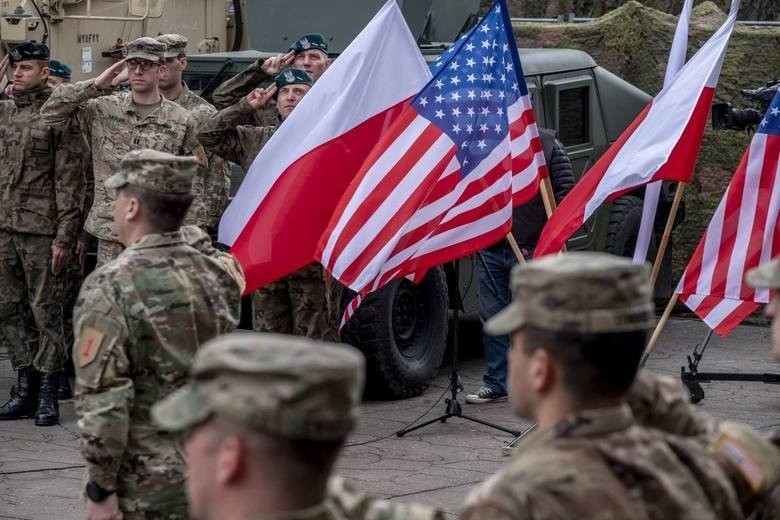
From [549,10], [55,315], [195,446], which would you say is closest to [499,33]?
[55,315]

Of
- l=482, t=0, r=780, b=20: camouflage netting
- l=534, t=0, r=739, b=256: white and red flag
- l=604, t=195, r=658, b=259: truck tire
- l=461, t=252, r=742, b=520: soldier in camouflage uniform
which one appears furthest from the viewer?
l=482, t=0, r=780, b=20: camouflage netting

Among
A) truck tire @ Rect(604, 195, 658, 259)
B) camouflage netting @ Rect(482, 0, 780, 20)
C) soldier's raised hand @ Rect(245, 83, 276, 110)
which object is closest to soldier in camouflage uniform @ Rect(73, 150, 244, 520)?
soldier's raised hand @ Rect(245, 83, 276, 110)

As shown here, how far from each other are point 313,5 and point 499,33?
3.06 metres

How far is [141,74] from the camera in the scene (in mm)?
7945

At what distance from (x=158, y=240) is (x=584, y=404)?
6.43 feet

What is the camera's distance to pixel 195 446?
239 centimetres

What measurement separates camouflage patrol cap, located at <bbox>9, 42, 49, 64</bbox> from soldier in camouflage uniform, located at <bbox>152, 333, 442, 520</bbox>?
6347mm

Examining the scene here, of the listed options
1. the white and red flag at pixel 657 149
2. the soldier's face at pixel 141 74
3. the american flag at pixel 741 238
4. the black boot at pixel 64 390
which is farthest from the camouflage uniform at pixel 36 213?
the american flag at pixel 741 238

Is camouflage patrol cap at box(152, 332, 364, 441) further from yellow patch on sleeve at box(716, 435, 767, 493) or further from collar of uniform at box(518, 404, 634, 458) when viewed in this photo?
yellow patch on sleeve at box(716, 435, 767, 493)

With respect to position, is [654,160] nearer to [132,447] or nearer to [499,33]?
[499,33]

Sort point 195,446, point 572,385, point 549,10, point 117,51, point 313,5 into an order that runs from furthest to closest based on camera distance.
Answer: point 549,10 → point 117,51 → point 313,5 → point 572,385 → point 195,446

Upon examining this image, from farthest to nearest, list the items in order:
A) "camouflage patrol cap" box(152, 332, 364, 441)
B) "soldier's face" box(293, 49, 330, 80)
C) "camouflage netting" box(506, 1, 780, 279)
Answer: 1. "camouflage netting" box(506, 1, 780, 279)
2. "soldier's face" box(293, 49, 330, 80)
3. "camouflage patrol cap" box(152, 332, 364, 441)

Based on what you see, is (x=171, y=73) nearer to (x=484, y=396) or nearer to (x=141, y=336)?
(x=484, y=396)

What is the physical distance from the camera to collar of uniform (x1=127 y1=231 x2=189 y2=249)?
4.34m
